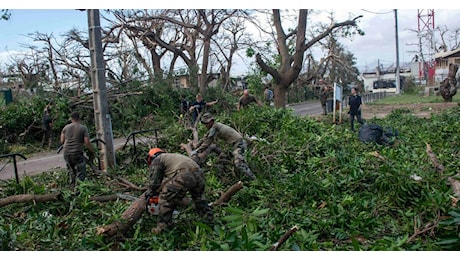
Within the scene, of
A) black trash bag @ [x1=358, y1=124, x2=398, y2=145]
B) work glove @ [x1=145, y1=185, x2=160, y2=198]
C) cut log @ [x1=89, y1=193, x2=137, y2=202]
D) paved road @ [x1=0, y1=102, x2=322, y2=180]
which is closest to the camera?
work glove @ [x1=145, y1=185, x2=160, y2=198]

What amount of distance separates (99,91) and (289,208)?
455 cm

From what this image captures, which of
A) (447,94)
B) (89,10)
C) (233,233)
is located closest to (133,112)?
(89,10)

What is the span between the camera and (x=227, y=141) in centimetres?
725

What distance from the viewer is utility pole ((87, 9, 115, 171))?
8016 millimetres

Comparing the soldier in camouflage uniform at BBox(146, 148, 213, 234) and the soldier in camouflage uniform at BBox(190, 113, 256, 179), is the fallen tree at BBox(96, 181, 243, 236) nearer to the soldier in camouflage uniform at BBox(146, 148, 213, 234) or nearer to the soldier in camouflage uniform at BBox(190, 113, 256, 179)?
the soldier in camouflage uniform at BBox(146, 148, 213, 234)

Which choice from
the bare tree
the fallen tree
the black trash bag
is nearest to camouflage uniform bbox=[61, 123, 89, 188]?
the fallen tree

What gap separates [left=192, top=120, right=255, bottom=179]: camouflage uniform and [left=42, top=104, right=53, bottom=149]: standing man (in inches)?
280

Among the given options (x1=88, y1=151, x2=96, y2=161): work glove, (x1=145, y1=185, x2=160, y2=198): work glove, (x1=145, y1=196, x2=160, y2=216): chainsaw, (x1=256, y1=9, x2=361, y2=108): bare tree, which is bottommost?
(x1=145, y1=196, x2=160, y2=216): chainsaw

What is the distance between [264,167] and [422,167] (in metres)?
2.70

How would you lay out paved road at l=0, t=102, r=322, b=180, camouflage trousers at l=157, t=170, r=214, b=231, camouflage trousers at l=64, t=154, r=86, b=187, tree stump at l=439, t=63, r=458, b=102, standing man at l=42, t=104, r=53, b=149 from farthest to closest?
1. tree stump at l=439, t=63, r=458, b=102
2. standing man at l=42, t=104, r=53, b=149
3. paved road at l=0, t=102, r=322, b=180
4. camouflage trousers at l=64, t=154, r=86, b=187
5. camouflage trousers at l=157, t=170, r=214, b=231

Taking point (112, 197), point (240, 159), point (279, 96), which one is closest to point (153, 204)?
point (112, 197)

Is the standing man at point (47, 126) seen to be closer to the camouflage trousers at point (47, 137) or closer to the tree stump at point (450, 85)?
the camouflage trousers at point (47, 137)

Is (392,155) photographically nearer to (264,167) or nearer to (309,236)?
(264,167)

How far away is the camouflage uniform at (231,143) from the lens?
7.04 metres
